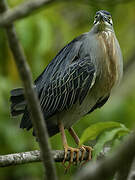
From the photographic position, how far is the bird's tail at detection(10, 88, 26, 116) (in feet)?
16.1

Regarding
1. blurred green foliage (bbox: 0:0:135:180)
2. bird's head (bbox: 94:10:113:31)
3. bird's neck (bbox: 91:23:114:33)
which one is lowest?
blurred green foliage (bbox: 0:0:135:180)

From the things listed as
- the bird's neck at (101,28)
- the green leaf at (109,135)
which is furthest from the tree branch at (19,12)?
the bird's neck at (101,28)

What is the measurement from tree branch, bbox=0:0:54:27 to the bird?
7.92 feet

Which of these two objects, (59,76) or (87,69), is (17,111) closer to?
(59,76)

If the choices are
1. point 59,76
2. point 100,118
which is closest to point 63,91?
point 59,76

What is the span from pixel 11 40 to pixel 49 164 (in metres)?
0.77

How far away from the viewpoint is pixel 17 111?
4.93 m

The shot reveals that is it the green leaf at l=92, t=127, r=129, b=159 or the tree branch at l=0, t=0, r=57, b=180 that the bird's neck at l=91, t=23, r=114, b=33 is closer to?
the green leaf at l=92, t=127, r=129, b=159

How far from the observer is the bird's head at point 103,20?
4.75 metres

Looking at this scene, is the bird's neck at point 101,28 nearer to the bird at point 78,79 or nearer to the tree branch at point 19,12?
the bird at point 78,79

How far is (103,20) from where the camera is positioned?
482cm

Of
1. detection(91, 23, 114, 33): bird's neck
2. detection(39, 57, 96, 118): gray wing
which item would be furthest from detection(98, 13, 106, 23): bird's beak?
detection(39, 57, 96, 118): gray wing

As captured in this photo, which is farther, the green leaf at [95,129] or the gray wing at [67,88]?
the gray wing at [67,88]

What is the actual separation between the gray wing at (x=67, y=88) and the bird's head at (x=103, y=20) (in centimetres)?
41
